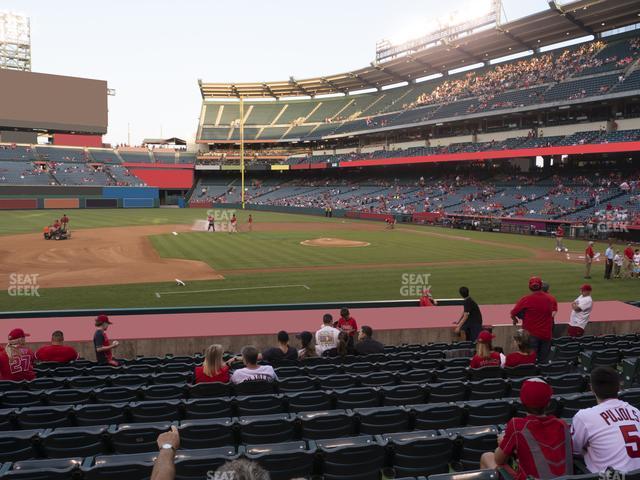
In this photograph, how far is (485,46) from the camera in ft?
210

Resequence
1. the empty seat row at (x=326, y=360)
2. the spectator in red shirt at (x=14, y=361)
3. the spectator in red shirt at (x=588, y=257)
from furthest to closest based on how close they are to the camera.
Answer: the spectator in red shirt at (x=588, y=257) → the empty seat row at (x=326, y=360) → the spectator in red shirt at (x=14, y=361)

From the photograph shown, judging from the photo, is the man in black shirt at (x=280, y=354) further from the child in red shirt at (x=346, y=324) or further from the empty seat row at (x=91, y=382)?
the child in red shirt at (x=346, y=324)

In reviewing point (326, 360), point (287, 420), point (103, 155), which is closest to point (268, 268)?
point (326, 360)

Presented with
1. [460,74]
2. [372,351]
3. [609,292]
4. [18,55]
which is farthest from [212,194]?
[372,351]

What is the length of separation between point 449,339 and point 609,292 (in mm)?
11242

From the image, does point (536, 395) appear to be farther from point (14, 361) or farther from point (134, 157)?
point (134, 157)

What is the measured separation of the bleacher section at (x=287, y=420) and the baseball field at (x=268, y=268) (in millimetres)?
10783

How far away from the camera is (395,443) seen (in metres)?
4.86

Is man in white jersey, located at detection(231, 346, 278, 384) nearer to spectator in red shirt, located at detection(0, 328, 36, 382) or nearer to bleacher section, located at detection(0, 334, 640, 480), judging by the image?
bleacher section, located at detection(0, 334, 640, 480)

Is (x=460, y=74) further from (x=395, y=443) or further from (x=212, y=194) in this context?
(x=395, y=443)

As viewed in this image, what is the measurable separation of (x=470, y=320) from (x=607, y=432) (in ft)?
26.6

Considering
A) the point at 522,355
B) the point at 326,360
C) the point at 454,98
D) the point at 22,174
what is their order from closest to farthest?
the point at 522,355 < the point at 326,360 < the point at 454,98 < the point at 22,174

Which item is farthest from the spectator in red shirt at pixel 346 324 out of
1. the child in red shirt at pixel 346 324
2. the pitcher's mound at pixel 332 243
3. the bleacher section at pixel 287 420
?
the pitcher's mound at pixel 332 243

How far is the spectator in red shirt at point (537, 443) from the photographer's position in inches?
151
